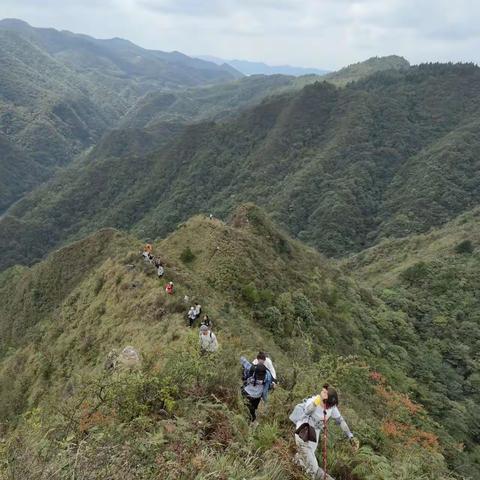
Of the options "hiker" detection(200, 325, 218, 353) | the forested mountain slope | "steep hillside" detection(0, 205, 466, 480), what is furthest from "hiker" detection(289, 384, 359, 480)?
the forested mountain slope

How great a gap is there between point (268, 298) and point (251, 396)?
19.4 m

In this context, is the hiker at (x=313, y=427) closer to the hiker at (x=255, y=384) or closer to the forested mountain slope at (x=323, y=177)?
the hiker at (x=255, y=384)

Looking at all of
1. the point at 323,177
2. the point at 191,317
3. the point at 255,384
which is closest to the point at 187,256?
the point at 191,317

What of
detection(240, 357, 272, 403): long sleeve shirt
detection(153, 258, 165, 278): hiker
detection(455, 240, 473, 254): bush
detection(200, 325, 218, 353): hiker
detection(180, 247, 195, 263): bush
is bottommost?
detection(455, 240, 473, 254): bush

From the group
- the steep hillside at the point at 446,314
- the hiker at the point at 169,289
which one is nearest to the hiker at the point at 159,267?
the hiker at the point at 169,289

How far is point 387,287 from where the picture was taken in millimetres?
53969

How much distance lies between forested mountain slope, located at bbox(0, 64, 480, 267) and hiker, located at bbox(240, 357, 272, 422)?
11162 centimetres

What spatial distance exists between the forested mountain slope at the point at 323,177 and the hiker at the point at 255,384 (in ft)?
366

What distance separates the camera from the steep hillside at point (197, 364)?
8.74 meters

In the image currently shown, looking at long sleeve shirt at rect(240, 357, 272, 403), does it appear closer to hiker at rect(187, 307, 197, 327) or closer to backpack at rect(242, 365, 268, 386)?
backpack at rect(242, 365, 268, 386)

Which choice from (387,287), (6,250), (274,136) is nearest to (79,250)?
(387,287)

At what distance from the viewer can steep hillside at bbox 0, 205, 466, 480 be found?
8742mm

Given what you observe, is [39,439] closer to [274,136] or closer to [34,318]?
[34,318]

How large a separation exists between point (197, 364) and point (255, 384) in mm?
1378
